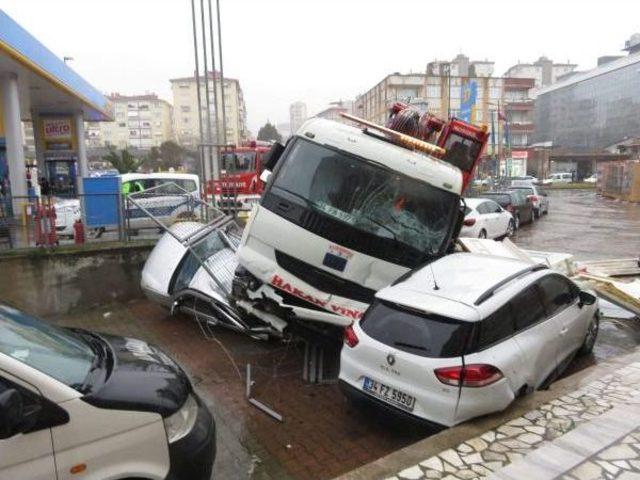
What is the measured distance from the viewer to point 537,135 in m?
114

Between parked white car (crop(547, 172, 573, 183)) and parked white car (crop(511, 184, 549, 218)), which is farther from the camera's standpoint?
parked white car (crop(547, 172, 573, 183))

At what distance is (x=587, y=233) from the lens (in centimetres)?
1931

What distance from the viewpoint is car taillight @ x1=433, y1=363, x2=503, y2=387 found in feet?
14.8

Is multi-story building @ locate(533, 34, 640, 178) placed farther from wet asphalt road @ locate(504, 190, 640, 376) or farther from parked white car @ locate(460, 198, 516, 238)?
parked white car @ locate(460, 198, 516, 238)

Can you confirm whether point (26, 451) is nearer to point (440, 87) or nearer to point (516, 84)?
point (440, 87)

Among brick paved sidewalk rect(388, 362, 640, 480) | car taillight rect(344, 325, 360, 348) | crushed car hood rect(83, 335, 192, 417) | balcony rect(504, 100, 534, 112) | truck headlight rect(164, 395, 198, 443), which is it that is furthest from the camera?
balcony rect(504, 100, 534, 112)

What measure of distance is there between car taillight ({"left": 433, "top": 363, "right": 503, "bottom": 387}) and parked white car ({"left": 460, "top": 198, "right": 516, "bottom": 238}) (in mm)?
11153

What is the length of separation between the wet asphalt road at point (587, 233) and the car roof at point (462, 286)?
946cm

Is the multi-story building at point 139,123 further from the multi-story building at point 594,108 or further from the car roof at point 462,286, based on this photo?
the car roof at point 462,286

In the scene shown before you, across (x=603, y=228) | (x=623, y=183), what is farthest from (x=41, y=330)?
(x=623, y=183)

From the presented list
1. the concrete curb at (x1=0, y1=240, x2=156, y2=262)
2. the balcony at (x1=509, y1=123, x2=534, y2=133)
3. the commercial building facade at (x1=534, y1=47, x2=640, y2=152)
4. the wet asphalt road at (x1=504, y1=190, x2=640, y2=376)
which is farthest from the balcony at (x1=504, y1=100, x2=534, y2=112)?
the concrete curb at (x1=0, y1=240, x2=156, y2=262)

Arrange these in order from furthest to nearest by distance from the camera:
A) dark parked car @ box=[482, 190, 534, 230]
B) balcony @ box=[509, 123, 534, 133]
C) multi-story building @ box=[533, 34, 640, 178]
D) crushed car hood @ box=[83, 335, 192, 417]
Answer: multi-story building @ box=[533, 34, 640, 178], balcony @ box=[509, 123, 534, 133], dark parked car @ box=[482, 190, 534, 230], crushed car hood @ box=[83, 335, 192, 417]

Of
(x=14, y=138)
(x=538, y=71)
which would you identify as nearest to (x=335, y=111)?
(x=14, y=138)

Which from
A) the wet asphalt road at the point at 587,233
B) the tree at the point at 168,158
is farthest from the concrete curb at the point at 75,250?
the tree at the point at 168,158
